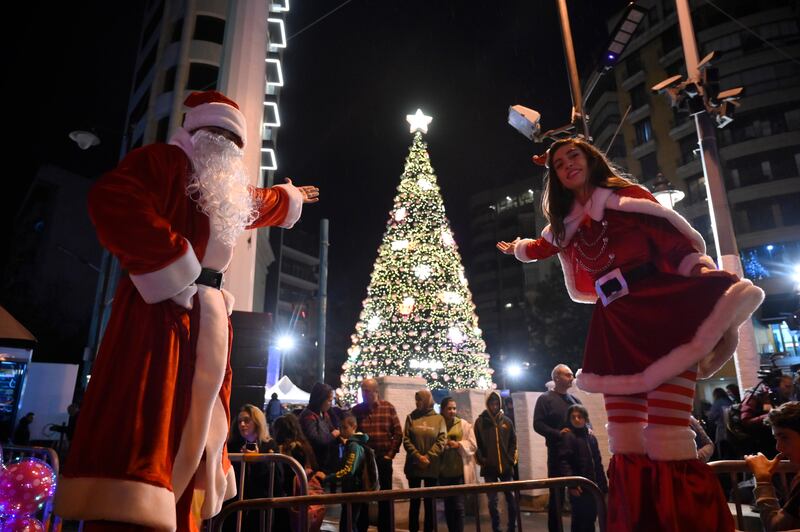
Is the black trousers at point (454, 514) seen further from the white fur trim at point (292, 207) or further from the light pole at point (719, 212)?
the white fur trim at point (292, 207)

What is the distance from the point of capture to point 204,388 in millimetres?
2330

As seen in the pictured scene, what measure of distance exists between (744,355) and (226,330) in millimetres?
6525

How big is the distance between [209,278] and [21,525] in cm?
259

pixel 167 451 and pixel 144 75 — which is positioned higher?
pixel 144 75

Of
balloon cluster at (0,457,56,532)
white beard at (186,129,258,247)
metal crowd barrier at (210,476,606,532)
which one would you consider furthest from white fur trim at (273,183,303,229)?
balloon cluster at (0,457,56,532)

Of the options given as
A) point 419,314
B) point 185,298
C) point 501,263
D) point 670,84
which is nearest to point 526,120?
point 670,84

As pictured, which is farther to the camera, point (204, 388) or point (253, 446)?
point (253, 446)

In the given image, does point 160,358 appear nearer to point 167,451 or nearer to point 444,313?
point 167,451

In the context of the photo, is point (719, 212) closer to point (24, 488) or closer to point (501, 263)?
point (24, 488)

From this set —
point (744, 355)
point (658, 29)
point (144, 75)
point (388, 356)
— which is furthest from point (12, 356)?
point (658, 29)

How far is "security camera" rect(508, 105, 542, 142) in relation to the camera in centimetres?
670

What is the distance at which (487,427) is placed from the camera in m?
7.35

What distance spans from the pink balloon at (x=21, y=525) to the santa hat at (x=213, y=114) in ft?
9.87

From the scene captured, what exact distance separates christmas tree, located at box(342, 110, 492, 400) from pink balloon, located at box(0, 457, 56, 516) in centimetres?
1270
